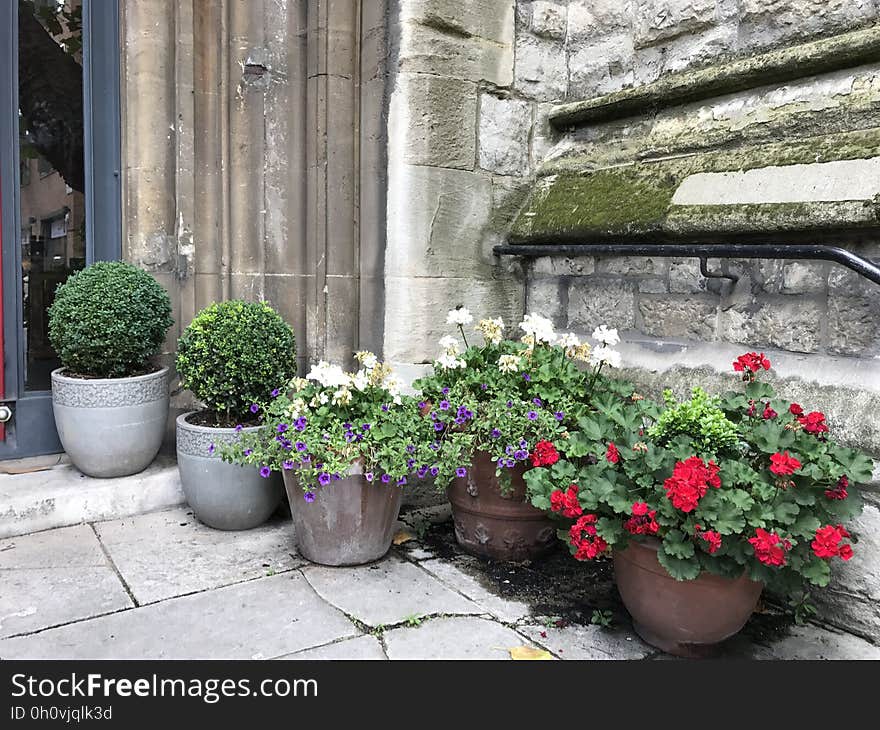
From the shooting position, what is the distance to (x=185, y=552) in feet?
9.49

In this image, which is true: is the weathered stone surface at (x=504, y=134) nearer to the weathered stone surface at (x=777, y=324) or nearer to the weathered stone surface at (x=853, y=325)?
the weathered stone surface at (x=777, y=324)

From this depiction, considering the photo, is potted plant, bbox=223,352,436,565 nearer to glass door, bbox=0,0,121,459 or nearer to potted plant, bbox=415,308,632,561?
potted plant, bbox=415,308,632,561

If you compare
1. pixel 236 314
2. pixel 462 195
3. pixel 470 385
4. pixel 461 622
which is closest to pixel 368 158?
pixel 462 195

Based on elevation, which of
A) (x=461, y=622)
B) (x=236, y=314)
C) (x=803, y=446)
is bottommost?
(x=461, y=622)

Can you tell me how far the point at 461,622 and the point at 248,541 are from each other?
3.32ft

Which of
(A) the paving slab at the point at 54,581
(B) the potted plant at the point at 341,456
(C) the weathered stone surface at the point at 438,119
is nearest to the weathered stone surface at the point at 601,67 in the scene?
(C) the weathered stone surface at the point at 438,119

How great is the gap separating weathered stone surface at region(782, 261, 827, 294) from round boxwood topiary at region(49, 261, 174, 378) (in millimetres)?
2376

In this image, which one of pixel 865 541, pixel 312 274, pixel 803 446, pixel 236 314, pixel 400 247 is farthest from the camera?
pixel 312 274

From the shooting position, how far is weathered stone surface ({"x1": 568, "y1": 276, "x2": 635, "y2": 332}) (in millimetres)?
3164

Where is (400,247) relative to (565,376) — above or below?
above

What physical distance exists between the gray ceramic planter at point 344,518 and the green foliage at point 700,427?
0.99m

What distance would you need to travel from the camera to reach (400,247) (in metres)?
3.30

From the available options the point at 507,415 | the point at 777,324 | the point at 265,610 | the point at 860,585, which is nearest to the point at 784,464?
the point at 860,585

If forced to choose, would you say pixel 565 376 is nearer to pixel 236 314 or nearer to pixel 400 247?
pixel 400 247
